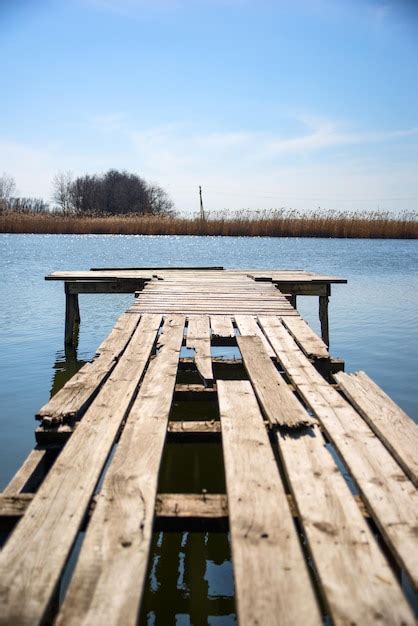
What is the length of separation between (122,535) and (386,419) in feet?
4.71

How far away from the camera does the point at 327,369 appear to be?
371 centimetres

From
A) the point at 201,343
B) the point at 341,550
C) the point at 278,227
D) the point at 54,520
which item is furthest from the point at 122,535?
the point at 278,227

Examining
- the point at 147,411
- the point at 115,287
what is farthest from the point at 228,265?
the point at 147,411

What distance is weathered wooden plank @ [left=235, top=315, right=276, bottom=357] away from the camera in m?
4.03

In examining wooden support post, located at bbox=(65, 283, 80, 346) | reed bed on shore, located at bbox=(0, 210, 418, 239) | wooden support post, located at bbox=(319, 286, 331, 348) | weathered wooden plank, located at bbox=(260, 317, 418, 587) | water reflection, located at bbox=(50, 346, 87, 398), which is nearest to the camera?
weathered wooden plank, located at bbox=(260, 317, 418, 587)

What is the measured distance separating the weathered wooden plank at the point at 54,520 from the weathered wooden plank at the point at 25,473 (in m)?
0.14

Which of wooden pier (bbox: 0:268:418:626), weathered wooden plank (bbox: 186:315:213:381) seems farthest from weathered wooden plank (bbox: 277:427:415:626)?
weathered wooden plank (bbox: 186:315:213:381)

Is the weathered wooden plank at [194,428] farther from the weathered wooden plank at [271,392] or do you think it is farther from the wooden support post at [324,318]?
the wooden support post at [324,318]

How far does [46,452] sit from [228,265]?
14.7 meters

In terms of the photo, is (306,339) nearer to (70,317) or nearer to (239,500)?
(239,500)

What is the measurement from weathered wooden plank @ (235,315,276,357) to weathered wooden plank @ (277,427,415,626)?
1.88 metres

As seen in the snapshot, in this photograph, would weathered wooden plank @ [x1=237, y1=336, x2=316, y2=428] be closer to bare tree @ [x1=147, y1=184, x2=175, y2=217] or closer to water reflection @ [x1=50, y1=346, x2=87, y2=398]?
water reflection @ [x1=50, y1=346, x2=87, y2=398]

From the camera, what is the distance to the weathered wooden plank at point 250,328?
4027 millimetres

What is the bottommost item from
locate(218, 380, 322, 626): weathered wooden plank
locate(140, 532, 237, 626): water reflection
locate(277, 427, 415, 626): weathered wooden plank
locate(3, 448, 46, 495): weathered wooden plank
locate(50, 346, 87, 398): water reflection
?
locate(50, 346, 87, 398): water reflection
